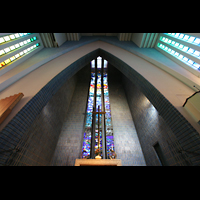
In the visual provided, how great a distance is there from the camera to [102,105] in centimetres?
1057

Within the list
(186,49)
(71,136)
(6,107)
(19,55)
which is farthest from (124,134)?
(19,55)

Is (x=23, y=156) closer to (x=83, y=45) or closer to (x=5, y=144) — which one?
(x=5, y=144)

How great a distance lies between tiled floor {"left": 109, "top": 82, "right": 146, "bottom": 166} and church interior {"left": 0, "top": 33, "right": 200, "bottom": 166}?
0.06 metres

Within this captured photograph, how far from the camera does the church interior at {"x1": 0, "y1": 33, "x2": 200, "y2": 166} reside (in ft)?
11.1

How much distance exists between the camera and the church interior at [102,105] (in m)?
3.38

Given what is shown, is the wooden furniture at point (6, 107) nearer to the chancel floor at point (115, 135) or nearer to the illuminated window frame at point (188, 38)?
the chancel floor at point (115, 135)

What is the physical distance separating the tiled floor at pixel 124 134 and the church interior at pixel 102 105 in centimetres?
6

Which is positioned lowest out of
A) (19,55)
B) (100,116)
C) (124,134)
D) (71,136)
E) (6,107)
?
(6,107)

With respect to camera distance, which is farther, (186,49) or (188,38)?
(186,49)

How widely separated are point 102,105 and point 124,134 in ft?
11.6

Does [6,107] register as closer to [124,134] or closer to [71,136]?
[71,136]

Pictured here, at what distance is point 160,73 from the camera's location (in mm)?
5504

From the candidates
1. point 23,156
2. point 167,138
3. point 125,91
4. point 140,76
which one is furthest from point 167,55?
point 23,156
